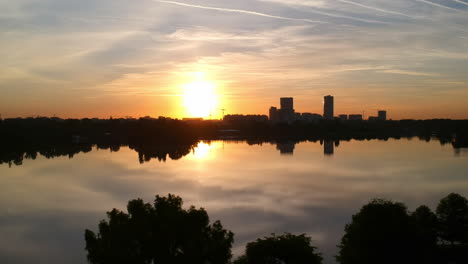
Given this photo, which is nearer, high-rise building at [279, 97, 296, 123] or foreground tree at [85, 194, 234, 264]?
foreground tree at [85, 194, 234, 264]

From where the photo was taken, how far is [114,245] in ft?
29.7

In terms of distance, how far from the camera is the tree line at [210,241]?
9.00 metres

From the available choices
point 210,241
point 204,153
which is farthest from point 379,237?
point 204,153

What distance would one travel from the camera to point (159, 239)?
30.4 ft

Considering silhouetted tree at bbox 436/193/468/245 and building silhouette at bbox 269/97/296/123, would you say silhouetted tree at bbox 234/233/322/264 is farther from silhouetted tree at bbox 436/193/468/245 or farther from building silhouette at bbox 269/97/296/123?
building silhouette at bbox 269/97/296/123

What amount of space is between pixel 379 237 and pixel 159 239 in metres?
5.52

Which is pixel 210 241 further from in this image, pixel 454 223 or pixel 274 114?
pixel 274 114

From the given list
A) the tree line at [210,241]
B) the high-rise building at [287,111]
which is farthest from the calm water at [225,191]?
the high-rise building at [287,111]

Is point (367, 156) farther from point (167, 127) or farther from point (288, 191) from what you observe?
point (167, 127)

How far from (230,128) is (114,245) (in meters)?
110

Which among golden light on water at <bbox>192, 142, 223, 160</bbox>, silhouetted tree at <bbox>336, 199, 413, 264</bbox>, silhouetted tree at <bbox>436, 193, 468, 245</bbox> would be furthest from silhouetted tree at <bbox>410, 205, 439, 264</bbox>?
golden light on water at <bbox>192, 142, 223, 160</bbox>

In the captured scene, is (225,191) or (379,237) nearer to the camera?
(379,237)

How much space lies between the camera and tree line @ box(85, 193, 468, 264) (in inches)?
354

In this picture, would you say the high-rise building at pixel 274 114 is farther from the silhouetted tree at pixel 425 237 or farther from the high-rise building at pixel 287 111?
the silhouetted tree at pixel 425 237
